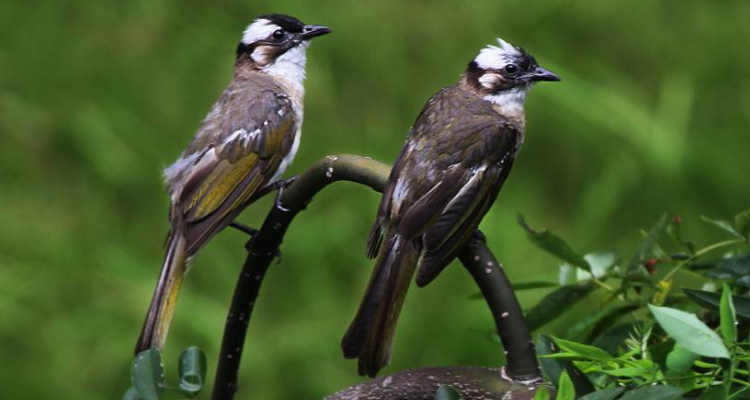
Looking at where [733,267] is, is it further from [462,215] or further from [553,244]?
[462,215]

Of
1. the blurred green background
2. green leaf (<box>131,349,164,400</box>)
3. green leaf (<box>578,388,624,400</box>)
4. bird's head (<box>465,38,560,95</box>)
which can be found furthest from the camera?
the blurred green background

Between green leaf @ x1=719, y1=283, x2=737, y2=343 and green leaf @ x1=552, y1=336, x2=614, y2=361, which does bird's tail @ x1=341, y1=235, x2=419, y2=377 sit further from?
green leaf @ x1=719, y1=283, x2=737, y2=343

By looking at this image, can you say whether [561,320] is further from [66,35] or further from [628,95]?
[66,35]

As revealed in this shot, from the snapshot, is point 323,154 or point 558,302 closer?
point 558,302

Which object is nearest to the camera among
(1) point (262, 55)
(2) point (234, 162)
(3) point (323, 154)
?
(2) point (234, 162)

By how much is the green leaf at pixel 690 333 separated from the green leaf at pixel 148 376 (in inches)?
32.6

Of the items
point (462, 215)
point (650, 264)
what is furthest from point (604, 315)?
point (462, 215)

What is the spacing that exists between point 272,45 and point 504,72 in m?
0.86

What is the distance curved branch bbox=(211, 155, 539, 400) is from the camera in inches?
88.0

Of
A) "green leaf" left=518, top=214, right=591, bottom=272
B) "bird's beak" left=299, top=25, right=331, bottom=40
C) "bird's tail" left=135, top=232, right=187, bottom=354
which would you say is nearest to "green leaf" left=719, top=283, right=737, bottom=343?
"green leaf" left=518, top=214, right=591, bottom=272

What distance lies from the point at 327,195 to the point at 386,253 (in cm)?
336

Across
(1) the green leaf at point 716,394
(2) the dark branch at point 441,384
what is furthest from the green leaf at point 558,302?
(1) the green leaf at point 716,394

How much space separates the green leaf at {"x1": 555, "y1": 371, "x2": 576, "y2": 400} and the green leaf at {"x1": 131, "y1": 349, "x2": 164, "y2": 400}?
635mm

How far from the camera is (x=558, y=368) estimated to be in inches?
74.0
